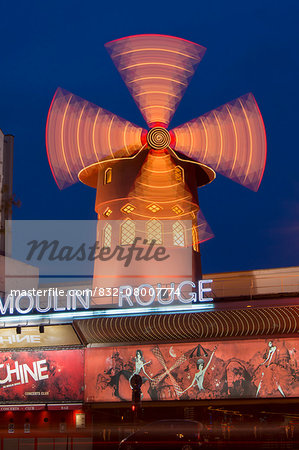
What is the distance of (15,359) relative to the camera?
19.5 metres

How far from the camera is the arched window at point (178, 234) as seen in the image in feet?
66.6

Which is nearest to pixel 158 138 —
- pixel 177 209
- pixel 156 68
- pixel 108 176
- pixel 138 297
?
pixel 108 176

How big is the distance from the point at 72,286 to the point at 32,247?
6.75 ft

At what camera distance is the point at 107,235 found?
817 inches

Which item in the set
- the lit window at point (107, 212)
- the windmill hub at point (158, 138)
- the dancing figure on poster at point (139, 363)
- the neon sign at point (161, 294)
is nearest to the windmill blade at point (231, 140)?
the windmill hub at point (158, 138)

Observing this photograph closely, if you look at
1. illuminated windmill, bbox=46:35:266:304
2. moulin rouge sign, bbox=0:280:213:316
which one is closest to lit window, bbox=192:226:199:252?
illuminated windmill, bbox=46:35:266:304

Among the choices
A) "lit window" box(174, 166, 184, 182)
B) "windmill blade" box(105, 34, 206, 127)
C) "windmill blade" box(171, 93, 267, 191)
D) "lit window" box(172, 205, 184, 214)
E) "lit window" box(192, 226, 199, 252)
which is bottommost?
"lit window" box(192, 226, 199, 252)

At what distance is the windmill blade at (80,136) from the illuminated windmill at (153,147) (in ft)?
0.09

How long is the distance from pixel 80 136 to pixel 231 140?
14.3 ft

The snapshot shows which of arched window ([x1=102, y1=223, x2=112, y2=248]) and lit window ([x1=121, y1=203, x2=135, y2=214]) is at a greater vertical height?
lit window ([x1=121, y1=203, x2=135, y2=214])

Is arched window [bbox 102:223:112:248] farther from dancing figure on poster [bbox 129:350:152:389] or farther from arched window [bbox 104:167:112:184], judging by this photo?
dancing figure on poster [bbox 129:350:152:389]

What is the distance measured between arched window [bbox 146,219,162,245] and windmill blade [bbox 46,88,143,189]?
7.17ft

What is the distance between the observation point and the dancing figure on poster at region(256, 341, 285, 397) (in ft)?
55.5

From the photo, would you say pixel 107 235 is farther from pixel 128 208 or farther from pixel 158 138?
pixel 158 138
